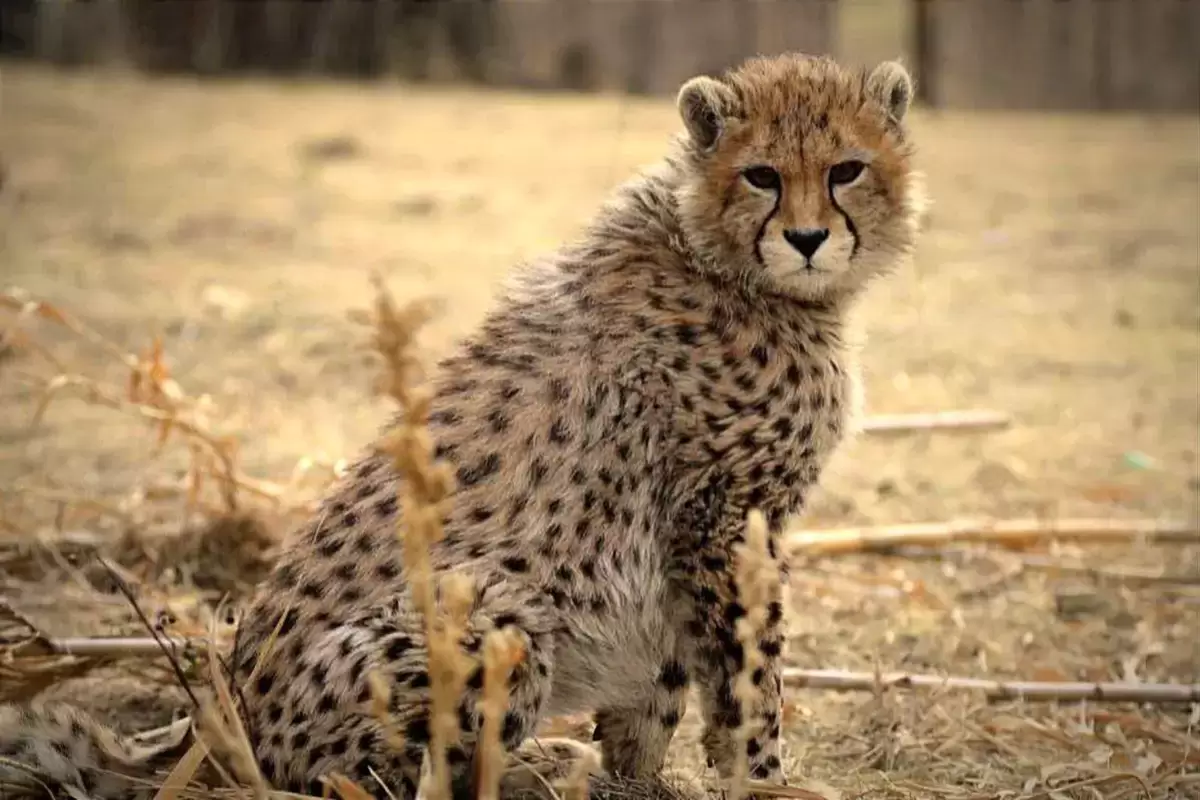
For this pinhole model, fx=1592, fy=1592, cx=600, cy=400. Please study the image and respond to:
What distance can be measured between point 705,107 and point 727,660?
39.6 inches

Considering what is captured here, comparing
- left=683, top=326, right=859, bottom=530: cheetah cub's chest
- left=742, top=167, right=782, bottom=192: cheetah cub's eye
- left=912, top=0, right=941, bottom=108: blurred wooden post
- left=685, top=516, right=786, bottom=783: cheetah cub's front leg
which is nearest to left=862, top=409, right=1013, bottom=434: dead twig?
left=683, top=326, right=859, bottom=530: cheetah cub's chest

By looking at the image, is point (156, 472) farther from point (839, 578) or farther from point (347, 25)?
point (347, 25)

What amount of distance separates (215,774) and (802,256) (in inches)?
51.6

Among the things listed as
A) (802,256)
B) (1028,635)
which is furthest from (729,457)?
(1028,635)

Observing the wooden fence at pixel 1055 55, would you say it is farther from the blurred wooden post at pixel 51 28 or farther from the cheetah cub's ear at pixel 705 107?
the cheetah cub's ear at pixel 705 107

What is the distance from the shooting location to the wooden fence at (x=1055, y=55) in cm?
898

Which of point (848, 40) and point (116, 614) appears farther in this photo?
point (848, 40)

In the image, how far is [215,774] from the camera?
8.32ft

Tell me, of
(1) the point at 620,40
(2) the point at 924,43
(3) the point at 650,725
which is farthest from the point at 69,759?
(1) the point at 620,40

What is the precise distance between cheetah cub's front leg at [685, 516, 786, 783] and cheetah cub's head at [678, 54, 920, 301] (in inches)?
19.1

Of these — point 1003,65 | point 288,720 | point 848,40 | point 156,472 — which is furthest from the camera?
point 848,40

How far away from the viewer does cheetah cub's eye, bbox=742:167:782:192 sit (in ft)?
9.27

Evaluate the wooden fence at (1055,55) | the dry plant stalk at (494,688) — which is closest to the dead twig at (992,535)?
the dry plant stalk at (494,688)

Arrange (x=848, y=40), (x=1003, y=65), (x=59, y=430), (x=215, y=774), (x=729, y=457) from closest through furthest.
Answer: (x=215, y=774)
(x=729, y=457)
(x=59, y=430)
(x=1003, y=65)
(x=848, y=40)
